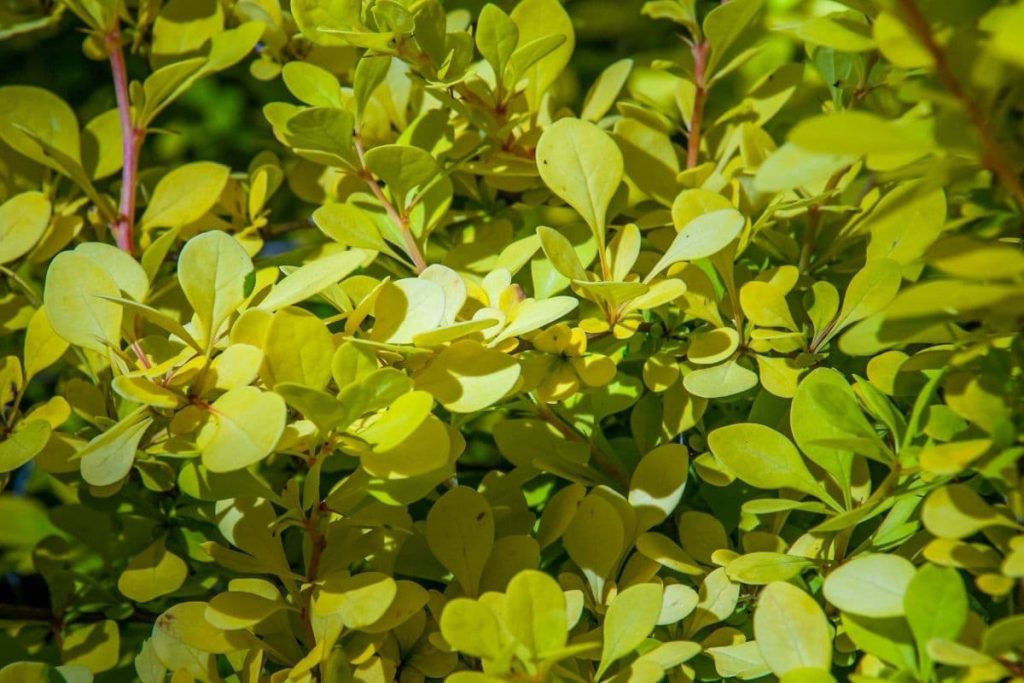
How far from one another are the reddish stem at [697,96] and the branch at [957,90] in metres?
0.28

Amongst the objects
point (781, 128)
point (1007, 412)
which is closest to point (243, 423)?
point (1007, 412)

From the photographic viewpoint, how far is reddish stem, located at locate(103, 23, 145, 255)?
629 millimetres

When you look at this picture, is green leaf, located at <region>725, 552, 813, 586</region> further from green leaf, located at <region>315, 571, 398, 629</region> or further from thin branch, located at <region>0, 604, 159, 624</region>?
thin branch, located at <region>0, 604, 159, 624</region>

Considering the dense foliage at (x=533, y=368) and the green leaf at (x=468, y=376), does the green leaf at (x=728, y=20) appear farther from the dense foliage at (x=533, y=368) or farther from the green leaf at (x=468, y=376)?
the green leaf at (x=468, y=376)

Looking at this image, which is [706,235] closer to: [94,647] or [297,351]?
[297,351]

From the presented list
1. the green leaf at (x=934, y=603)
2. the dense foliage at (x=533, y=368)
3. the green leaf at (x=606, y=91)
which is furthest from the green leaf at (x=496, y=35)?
the green leaf at (x=934, y=603)

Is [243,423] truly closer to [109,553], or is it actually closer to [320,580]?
[320,580]

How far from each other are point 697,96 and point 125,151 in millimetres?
382

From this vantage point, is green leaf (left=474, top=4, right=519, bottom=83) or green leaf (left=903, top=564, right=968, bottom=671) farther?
green leaf (left=474, top=4, right=519, bottom=83)

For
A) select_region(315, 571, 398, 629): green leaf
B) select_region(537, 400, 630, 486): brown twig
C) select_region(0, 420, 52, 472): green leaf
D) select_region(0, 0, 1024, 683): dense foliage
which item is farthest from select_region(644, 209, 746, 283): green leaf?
select_region(0, 420, 52, 472): green leaf

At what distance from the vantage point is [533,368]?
481mm

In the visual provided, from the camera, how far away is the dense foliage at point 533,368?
39 centimetres

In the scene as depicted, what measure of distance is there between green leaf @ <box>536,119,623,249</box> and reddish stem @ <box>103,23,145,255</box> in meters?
0.29

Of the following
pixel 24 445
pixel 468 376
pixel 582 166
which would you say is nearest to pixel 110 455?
pixel 24 445
